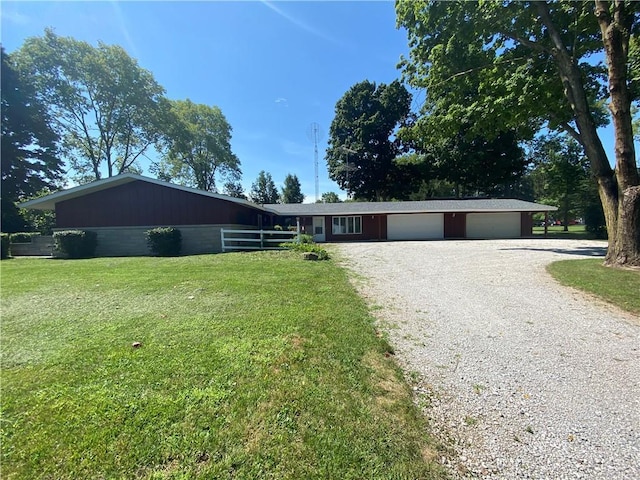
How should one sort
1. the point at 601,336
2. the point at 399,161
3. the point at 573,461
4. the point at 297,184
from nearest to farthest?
the point at 573,461
the point at 601,336
the point at 399,161
the point at 297,184

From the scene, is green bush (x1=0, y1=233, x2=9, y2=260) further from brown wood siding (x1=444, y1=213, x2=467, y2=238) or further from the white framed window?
brown wood siding (x1=444, y1=213, x2=467, y2=238)

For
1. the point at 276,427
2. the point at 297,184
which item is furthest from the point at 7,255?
the point at 297,184

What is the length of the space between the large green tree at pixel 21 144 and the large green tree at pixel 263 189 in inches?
965

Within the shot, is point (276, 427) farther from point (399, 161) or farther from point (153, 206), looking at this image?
point (399, 161)

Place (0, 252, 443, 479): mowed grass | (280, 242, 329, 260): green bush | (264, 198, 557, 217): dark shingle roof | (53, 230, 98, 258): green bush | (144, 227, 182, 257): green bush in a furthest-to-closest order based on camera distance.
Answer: (264, 198, 557, 217): dark shingle roof
(144, 227, 182, 257): green bush
(53, 230, 98, 258): green bush
(280, 242, 329, 260): green bush
(0, 252, 443, 479): mowed grass

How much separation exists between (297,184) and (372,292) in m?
44.8

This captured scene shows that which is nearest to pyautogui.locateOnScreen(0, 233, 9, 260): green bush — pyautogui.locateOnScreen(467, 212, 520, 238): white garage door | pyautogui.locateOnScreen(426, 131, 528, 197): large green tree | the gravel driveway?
the gravel driveway

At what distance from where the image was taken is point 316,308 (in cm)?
500

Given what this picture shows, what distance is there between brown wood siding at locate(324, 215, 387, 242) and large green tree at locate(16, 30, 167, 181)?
72.5 feet

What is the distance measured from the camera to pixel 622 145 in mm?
8500

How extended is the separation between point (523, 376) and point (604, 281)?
233 inches

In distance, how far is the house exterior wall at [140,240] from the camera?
15.4 metres

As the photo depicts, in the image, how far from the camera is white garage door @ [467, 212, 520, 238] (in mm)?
23250

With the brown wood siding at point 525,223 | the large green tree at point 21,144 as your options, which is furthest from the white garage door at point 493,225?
the large green tree at point 21,144
